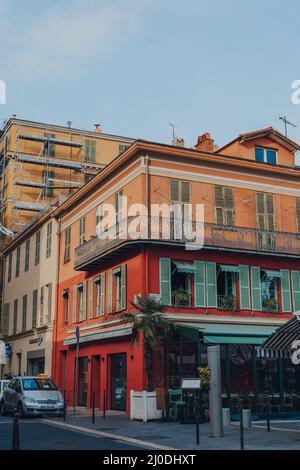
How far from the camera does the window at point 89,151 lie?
4794 centimetres

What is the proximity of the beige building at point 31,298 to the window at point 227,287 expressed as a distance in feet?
37.5

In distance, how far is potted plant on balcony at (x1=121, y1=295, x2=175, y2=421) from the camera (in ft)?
69.6

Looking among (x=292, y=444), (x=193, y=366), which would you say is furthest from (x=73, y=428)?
(x=292, y=444)

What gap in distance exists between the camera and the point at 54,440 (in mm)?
14898

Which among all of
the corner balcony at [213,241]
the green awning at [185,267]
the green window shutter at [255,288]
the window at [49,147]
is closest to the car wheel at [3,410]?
the corner balcony at [213,241]

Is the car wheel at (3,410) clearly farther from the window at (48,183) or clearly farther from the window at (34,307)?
the window at (48,183)

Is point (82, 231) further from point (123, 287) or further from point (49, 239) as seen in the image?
point (123, 287)

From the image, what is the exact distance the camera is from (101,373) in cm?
2616

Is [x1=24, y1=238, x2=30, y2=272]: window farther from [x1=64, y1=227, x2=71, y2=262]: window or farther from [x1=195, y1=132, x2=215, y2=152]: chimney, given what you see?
[x1=195, y1=132, x2=215, y2=152]: chimney

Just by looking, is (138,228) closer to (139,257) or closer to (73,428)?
(139,257)

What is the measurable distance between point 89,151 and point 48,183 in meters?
4.53

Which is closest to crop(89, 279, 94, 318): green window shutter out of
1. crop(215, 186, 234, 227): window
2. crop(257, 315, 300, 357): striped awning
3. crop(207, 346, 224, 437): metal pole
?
crop(215, 186, 234, 227): window
